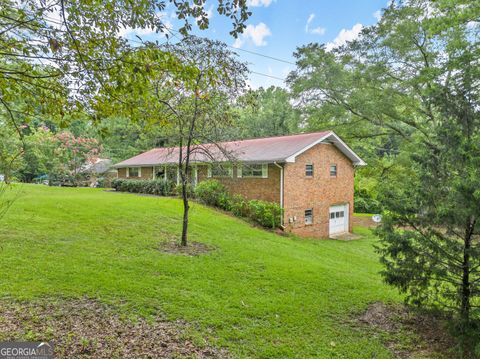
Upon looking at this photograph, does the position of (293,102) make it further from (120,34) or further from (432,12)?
(120,34)

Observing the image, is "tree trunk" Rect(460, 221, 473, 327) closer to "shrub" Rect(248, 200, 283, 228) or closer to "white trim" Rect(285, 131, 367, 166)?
"white trim" Rect(285, 131, 367, 166)

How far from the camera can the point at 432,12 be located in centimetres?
1327

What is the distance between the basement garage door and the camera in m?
18.0

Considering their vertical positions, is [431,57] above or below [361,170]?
above

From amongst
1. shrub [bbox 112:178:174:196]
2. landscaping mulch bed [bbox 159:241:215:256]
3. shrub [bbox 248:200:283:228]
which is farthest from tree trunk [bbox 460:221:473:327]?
shrub [bbox 112:178:174:196]

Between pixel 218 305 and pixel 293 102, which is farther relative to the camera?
pixel 293 102

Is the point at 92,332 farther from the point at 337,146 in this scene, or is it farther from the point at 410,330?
the point at 337,146

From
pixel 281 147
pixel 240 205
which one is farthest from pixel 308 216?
pixel 281 147

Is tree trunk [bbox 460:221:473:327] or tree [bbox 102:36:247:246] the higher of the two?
tree [bbox 102:36:247:246]

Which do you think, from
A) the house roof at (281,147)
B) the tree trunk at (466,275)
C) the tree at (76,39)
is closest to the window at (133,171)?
the house roof at (281,147)

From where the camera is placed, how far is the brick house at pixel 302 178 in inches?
599

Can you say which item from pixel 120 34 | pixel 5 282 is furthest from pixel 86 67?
pixel 5 282

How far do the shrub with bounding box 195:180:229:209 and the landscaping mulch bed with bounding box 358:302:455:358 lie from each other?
11.3m

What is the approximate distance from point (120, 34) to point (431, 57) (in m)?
15.2
